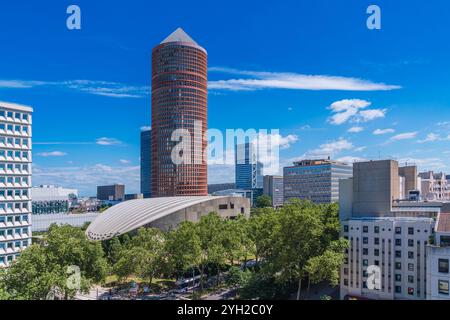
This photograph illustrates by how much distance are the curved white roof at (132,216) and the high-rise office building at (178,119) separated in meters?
22.3

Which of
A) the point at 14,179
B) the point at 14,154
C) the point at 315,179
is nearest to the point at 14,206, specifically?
the point at 14,179

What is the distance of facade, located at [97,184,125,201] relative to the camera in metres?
114

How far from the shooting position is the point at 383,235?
20.2 metres

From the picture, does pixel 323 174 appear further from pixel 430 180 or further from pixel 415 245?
pixel 415 245

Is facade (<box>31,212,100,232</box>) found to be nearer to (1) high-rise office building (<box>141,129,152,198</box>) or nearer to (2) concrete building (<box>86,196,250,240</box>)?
(2) concrete building (<box>86,196,250,240</box>)

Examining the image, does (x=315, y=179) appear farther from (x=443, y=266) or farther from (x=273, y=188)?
(x=443, y=266)

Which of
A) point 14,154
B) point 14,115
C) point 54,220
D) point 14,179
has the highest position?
point 14,115

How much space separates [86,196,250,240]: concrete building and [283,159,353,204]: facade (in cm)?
3416

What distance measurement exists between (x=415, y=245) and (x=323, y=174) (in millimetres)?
53983

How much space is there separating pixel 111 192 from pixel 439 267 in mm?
115105

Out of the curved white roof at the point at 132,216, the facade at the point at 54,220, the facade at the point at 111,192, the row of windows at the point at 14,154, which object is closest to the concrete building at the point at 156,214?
the curved white roof at the point at 132,216

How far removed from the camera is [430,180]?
55.2m
